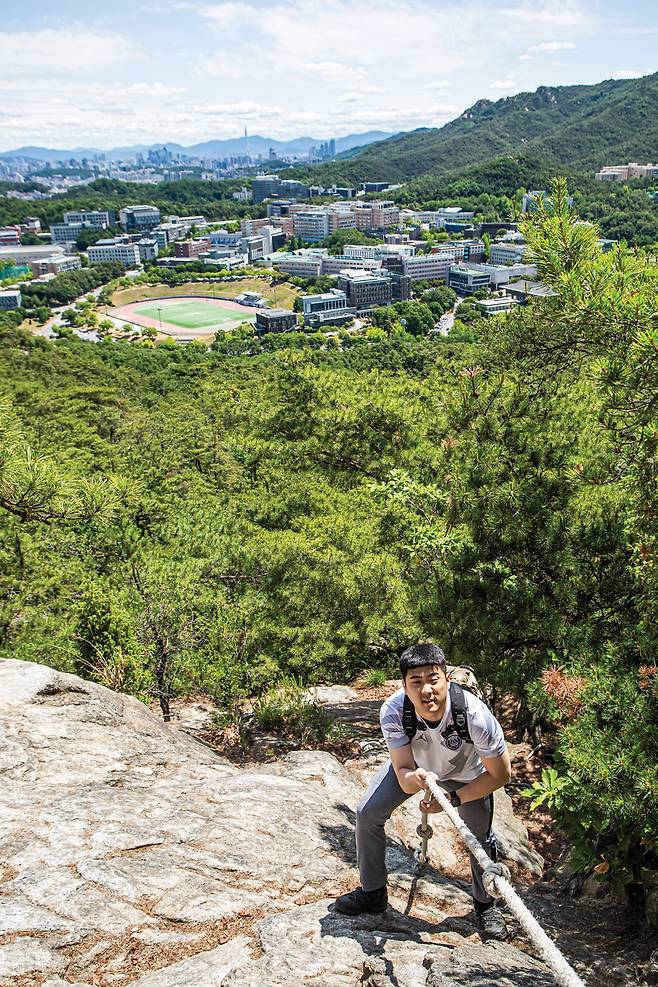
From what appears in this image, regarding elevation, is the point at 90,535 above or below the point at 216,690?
above

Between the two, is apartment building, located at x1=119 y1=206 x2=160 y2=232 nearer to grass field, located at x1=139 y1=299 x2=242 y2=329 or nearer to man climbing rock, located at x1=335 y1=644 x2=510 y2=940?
grass field, located at x1=139 y1=299 x2=242 y2=329

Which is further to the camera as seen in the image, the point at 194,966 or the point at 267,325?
the point at 267,325

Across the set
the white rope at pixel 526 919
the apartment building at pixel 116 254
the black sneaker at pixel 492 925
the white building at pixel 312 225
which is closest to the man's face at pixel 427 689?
the white rope at pixel 526 919

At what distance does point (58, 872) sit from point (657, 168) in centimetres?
18456

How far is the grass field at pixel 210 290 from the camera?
119375 mm

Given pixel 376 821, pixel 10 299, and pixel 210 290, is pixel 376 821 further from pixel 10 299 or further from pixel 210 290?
pixel 210 290

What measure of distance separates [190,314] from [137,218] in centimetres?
8439

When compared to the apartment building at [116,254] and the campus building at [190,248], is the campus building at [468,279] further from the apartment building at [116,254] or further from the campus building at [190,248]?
the apartment building at [116,254]

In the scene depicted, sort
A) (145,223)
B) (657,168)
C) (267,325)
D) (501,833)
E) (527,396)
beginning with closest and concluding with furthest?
(501,833) → (527,396) → (267,325) → (657,168) → (145,223)

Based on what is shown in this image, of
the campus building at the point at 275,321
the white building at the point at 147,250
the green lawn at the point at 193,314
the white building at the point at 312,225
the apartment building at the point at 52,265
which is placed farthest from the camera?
the white building at the point at 312,225

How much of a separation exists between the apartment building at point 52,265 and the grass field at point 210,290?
1904 centimetres

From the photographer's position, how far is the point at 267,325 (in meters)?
94.8

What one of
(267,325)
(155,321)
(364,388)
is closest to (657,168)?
(267,325)

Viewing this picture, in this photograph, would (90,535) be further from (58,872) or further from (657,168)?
(657,168)
